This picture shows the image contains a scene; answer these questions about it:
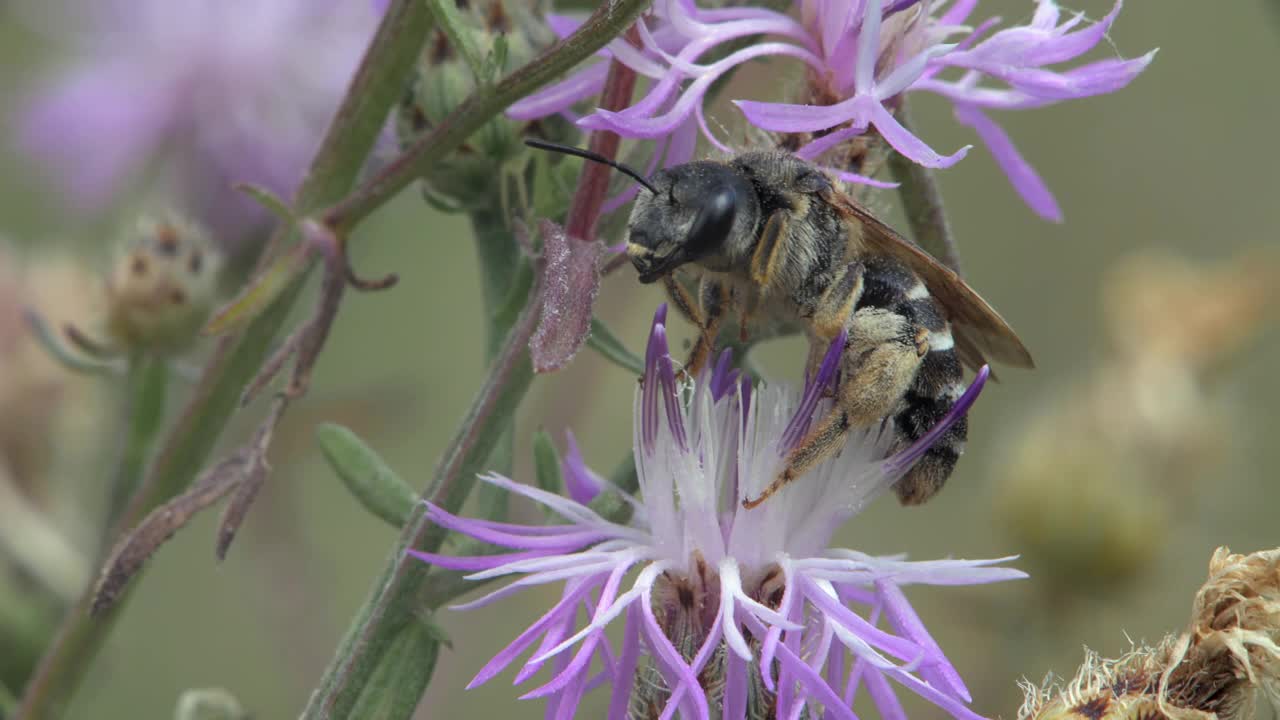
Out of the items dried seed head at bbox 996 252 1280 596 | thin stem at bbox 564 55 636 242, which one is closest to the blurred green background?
dried seed head at bbox 996 252 1280 596

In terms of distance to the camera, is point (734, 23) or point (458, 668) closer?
point (734, 23)

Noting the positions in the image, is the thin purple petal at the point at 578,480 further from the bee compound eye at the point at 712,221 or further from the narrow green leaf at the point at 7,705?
the narrow green leaf at the point at 7,705

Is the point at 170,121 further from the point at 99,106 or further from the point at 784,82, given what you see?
the point at 784,82

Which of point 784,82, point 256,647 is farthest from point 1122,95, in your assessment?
point 784,82

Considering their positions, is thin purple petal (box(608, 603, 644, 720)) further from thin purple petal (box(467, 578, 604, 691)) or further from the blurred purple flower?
the blurred purple flower

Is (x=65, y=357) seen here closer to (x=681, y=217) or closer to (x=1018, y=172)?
(x=681, y=217)

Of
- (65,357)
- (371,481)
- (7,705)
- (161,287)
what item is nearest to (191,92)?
(161,287)
